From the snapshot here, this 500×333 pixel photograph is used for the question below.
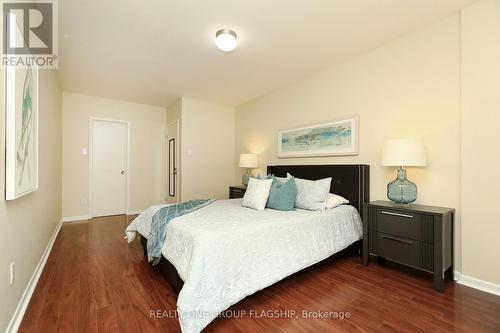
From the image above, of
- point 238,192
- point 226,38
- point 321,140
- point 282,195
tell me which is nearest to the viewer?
point 226,38

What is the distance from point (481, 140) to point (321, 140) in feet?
5.34

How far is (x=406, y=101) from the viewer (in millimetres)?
2486

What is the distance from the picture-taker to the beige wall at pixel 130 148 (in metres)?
4.38

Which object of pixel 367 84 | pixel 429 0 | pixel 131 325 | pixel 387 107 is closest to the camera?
pixel 131 325

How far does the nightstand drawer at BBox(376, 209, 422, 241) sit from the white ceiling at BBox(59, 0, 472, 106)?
1.82 m

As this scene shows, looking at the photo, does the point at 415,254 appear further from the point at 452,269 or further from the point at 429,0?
the point at 429,0

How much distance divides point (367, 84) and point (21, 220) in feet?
11.6

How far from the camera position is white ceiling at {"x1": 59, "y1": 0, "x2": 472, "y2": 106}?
2035 mm

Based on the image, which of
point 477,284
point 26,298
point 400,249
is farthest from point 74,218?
point 477,284

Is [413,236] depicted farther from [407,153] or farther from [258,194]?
[258,194]

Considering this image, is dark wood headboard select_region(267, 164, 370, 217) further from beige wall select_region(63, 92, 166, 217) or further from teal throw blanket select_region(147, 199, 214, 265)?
beige wall select_region(63, 92, 166, 217)

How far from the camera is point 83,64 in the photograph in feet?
10.3

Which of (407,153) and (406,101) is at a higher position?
(406,101)

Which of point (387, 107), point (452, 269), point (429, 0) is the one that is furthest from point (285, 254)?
point (429, 0)
